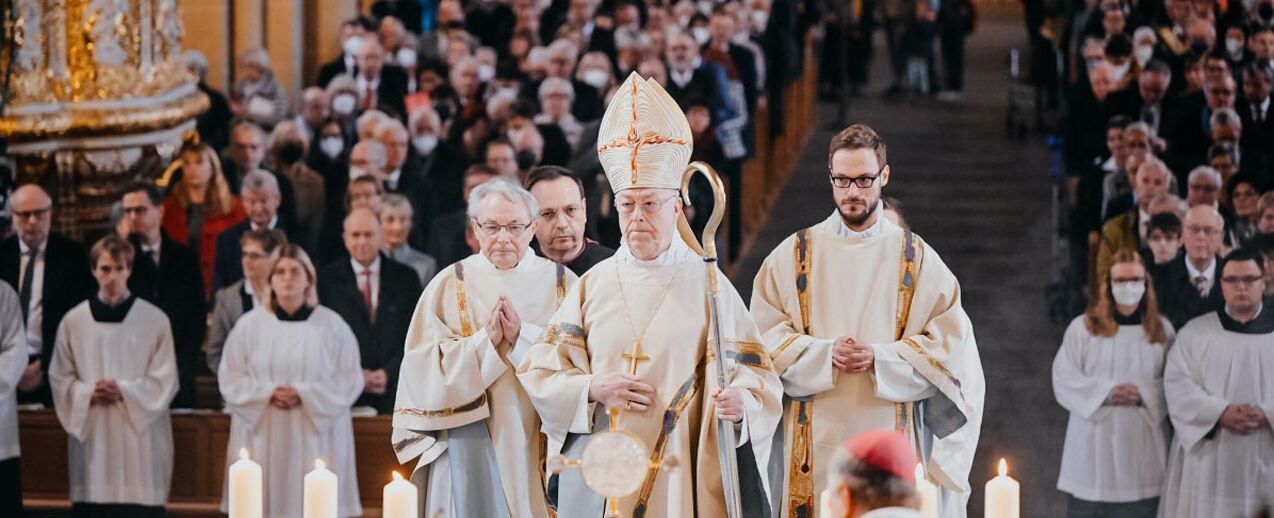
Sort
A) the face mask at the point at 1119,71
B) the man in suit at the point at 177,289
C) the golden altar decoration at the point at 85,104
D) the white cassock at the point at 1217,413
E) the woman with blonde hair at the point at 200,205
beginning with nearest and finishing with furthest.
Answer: the white cassock at the point at 1217,413 < the man in suit at the point at 177,289 < the woman with blonde hair at the point at 200,205 < the golden altar decoration at the point at 85,104 < the face mask at the point at 1119,71

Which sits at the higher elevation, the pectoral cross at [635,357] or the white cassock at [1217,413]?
the pectoral cross at [635,357]

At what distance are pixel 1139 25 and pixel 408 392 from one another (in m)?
9.39

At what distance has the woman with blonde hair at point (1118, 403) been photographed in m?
9.00

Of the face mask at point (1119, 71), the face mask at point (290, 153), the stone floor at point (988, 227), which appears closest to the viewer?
the stone floor at point (988, 227)

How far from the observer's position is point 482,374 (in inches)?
236

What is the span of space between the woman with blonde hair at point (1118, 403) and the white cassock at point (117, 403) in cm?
390

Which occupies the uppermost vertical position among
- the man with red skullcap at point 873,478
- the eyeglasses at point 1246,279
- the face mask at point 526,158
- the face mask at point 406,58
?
the face mask at point 406,58

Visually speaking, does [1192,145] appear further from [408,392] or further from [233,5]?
[233,5]

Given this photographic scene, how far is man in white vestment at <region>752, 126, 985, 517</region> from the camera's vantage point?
19.2 ft

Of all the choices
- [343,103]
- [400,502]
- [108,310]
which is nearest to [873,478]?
[400,502]

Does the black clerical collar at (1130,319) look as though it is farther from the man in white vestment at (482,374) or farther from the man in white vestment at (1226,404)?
the man in white vestment at (482,374)

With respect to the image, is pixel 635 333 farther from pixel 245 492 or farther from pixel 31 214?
pixel 31 214

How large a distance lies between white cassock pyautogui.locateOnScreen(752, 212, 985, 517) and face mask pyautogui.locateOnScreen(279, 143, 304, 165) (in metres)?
5.76

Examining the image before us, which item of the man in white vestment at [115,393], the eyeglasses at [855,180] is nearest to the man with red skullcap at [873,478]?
the eyeglasses at [855,180]
